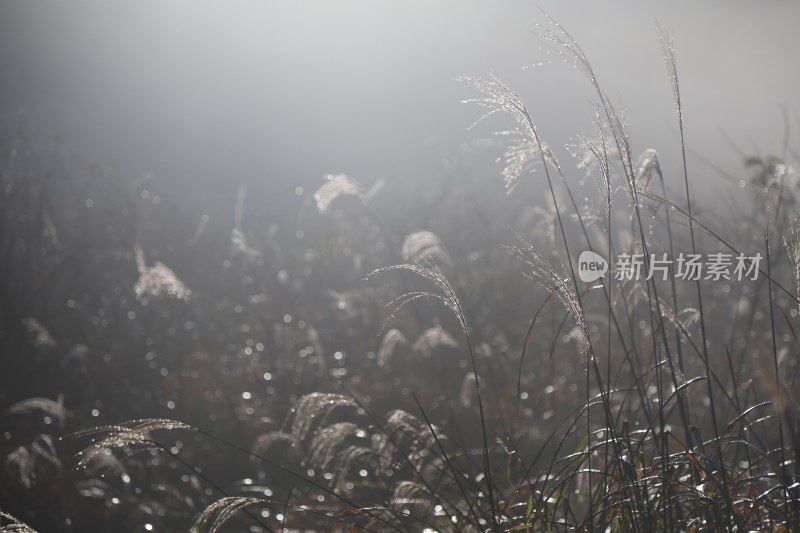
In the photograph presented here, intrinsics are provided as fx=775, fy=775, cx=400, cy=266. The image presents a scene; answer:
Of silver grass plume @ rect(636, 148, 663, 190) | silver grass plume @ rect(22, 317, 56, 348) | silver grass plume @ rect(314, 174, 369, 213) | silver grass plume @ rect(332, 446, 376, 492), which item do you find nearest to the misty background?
silver grass plume @ rect(22, 317, 56, 348)

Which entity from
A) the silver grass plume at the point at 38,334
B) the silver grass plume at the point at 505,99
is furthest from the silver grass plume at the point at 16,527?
the silver grass plume at the point at 38,334

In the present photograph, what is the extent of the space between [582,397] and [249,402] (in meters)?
2.10

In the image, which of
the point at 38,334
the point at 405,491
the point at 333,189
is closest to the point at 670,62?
the point at 405,491

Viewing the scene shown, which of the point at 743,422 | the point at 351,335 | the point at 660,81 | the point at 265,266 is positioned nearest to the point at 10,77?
the point at 265,266

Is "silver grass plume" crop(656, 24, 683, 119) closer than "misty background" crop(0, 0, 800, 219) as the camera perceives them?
Yes

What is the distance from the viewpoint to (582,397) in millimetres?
4852

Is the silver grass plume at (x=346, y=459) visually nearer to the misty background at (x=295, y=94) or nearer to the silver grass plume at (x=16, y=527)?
the silver grass plume at (x=16, y=527)

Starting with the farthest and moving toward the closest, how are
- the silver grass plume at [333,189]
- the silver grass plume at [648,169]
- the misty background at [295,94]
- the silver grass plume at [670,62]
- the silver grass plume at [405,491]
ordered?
the misty background at [295,94], the silver grass plume at [333,189], the silver grass plume at [405,491], the silver grass plume at [648,169], the silver grass plume at [670,62]

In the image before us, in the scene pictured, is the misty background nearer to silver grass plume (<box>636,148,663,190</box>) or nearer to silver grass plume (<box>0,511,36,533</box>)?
silver grass plume (<box>636,148,663,190</box>)

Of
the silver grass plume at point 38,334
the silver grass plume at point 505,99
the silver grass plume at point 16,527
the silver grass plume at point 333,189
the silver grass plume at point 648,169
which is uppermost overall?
the silver grass plume at point 505,99

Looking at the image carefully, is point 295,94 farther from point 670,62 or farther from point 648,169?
point 670,62

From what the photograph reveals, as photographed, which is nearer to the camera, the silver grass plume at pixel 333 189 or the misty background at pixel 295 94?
the silver grass plume at pixel 333 189

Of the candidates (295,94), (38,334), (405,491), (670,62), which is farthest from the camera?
(295,94)

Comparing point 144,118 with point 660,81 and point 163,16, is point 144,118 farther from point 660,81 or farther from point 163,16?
point 660,81
